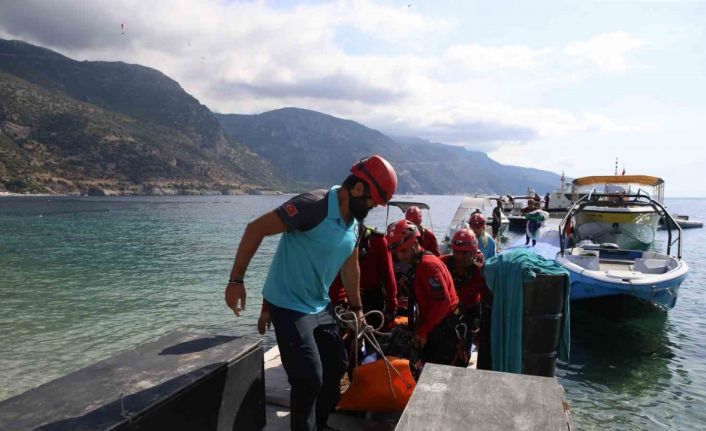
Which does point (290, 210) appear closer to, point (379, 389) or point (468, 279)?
point (379, 389)

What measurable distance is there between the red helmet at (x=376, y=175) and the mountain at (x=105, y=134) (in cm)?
11411

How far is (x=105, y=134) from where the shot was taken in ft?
394

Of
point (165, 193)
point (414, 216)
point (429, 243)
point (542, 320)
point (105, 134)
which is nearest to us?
point (542, 320)

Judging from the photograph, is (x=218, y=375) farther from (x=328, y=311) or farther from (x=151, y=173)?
(x=151, y=173)

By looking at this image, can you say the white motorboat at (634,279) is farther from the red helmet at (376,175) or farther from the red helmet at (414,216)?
the red helmet at (376,175)

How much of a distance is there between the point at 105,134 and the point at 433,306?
137 metres

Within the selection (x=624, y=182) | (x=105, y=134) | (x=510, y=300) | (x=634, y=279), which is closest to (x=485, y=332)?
(x=510, y=300)

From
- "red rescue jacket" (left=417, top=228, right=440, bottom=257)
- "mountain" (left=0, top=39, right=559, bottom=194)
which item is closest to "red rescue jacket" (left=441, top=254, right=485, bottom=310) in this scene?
"red rescue jacket" (left=417, top=228, right=440, bottom=257)

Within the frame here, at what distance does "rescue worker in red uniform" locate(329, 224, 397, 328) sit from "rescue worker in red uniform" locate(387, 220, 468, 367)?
1.18 ft

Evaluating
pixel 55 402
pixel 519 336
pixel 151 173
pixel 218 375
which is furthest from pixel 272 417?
pixel 151 173

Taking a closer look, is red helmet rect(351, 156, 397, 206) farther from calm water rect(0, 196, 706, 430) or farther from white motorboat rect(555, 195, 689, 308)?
white motorboat rect(555, 195, 689, 308)

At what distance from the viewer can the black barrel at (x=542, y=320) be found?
13.4 ft

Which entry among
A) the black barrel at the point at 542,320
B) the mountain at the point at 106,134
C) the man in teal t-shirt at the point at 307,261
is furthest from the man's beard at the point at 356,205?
the mountain at the point at 106,134

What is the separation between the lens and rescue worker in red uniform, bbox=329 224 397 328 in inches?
197
